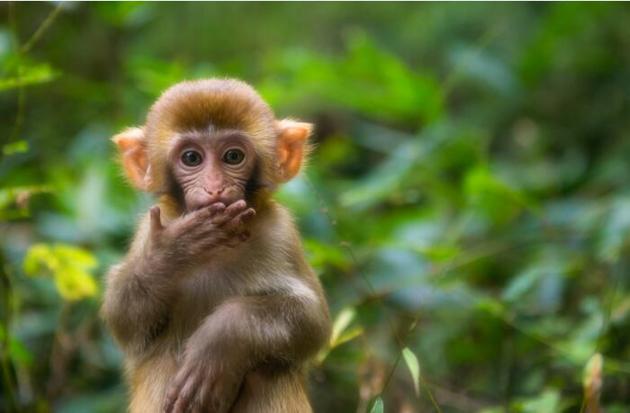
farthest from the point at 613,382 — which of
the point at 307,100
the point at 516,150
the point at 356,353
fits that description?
the point at 307,100

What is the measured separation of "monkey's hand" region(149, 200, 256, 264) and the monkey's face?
120 millimetres

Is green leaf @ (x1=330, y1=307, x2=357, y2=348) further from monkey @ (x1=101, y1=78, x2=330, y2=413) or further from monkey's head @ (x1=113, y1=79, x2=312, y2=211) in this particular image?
monkey's head @ (x1=113, y1=79, x2=312, y2=211)

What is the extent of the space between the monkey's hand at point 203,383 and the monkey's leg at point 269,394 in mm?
174

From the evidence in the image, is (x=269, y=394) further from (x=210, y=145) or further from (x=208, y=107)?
(x=208, y=107)

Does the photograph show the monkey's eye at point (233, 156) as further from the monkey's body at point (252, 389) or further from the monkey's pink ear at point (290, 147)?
the monkey's body at point (252, 389)

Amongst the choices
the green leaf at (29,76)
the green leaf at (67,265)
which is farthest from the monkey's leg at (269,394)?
the green leaf at (29,76)

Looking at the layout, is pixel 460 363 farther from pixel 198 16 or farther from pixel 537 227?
pixel 198 16

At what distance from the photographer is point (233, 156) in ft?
16.9

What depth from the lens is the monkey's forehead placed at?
5133 millimetres

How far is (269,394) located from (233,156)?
113 centimetres

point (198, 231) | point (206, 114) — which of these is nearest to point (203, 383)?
point (198, 231)

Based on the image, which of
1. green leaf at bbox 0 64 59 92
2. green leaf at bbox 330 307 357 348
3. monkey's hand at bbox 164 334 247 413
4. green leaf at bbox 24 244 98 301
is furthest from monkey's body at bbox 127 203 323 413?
green leaf at bbox 24 244 98 301

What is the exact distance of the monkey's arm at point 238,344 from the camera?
4883mm

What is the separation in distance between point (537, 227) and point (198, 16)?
5.48 meters
